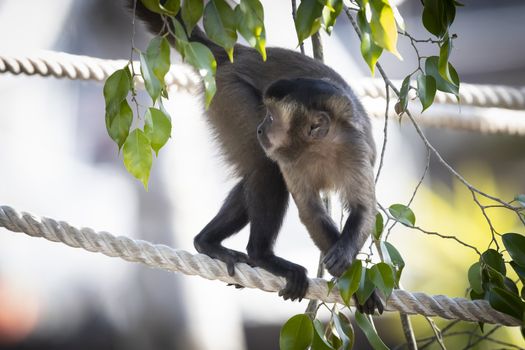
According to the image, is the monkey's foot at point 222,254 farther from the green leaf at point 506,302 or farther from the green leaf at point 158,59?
the green leaf at point 158,59

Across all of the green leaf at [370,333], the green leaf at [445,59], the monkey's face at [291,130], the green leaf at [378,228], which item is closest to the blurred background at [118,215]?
the monkey's face at [291,130]

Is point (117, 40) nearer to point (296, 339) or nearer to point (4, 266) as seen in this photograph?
point (4, 266)

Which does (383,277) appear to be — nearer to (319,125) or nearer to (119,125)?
(119,125)

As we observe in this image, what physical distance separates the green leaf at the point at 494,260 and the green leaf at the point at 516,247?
0.29ft

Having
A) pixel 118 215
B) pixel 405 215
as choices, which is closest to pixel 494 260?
pixel 405 215

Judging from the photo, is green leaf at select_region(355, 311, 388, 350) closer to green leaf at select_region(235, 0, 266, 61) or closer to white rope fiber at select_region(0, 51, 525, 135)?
green leaf at select_region(235, 0, 266, 61)

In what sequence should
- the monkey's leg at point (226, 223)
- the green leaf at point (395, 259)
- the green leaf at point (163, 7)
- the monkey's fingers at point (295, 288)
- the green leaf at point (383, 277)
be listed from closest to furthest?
the green leaf at point (163, 7) < the green leaf at point (383, 277) < the green leaf at point (395, 259) < the monkey's fingers at point (295, 288) < the monkey's leg at point (226, 223)

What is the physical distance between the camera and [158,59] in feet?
5.37

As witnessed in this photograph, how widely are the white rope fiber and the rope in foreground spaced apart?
85 centimetres

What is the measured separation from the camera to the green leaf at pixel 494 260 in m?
2.50

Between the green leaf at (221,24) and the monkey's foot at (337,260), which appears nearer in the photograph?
the green leaf at (221,24)

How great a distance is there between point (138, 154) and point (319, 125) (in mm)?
1253

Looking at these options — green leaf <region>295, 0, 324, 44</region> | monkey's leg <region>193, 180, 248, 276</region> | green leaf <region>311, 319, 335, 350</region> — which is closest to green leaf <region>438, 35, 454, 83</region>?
green leaf <region>295, 0, 324, 44</region>

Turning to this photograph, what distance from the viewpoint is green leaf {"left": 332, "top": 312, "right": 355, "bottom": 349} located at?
7.05 ft
